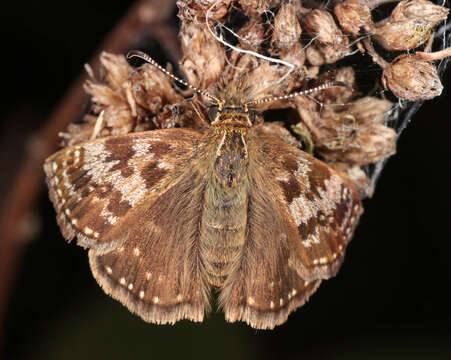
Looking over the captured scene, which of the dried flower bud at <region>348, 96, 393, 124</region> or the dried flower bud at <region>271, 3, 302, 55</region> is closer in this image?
the dried flower bud at <region>271, 3, 302, 55</region>

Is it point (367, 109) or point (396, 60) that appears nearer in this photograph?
point (396, 60)

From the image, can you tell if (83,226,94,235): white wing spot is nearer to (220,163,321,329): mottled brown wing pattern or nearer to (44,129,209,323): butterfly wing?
(44,129,209,323): butterfly wing

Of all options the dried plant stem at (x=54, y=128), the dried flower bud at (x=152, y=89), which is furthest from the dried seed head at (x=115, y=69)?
the dried plant stem at (x=54, y=128)

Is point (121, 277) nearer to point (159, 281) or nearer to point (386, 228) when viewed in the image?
point (159, 281)

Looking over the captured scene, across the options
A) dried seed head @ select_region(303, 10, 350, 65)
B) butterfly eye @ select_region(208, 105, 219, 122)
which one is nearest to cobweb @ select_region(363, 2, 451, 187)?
dried seed head @ select_region(303, 10, 350, 65)

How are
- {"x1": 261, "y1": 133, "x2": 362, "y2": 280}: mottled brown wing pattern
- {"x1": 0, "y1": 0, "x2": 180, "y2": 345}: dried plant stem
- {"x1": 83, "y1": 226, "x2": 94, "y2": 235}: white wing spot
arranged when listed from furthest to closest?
{"x1": 0, "y1": 0, "x2": 180, "y2": 345}: dried plant stem
{"x1": 261, "y1": 133, "x2": 362, "y2": 280}: mottled brown wing pattern
{"x1": 83, "y1": 226, "x2": 94, "y2": 235}: white wing spot

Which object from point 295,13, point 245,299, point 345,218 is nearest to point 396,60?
point 295,13
